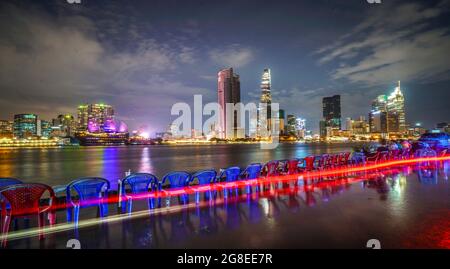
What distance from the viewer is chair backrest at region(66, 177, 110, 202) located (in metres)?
5.31

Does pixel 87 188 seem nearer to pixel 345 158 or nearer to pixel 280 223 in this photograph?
pixel 280 223

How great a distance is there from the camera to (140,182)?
20.2 feet

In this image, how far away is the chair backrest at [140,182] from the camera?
5.97 m

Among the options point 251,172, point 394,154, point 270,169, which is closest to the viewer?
point 251,172

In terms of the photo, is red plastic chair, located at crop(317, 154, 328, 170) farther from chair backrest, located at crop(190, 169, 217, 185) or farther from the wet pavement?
chair backrest, located at crop(190, 169, 217, 185)

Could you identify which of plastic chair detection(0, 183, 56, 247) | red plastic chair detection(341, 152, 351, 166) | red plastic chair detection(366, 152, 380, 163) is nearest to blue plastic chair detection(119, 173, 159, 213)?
plastic chair detection(0, 183, 56, 247)

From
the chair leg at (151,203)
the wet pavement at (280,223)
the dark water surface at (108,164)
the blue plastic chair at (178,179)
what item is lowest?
the dark water surface at (108,164)

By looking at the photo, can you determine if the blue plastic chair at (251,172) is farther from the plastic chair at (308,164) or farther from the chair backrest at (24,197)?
the chair backrest at (24,197)

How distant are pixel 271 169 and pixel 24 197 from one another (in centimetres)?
683

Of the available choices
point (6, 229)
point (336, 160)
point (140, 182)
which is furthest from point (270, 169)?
point (6, 229)

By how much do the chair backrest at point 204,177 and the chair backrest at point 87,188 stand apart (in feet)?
7.38

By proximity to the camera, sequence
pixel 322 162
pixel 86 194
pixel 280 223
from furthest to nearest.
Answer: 1. pixel 322 162
2. pixel 86 194
3. pixel 280 223

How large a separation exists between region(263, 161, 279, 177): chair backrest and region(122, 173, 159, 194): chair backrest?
408 centimetres

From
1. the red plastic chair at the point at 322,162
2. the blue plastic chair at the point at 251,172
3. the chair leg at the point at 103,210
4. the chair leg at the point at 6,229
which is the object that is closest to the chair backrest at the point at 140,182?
the chair leg at the point at 103,210
